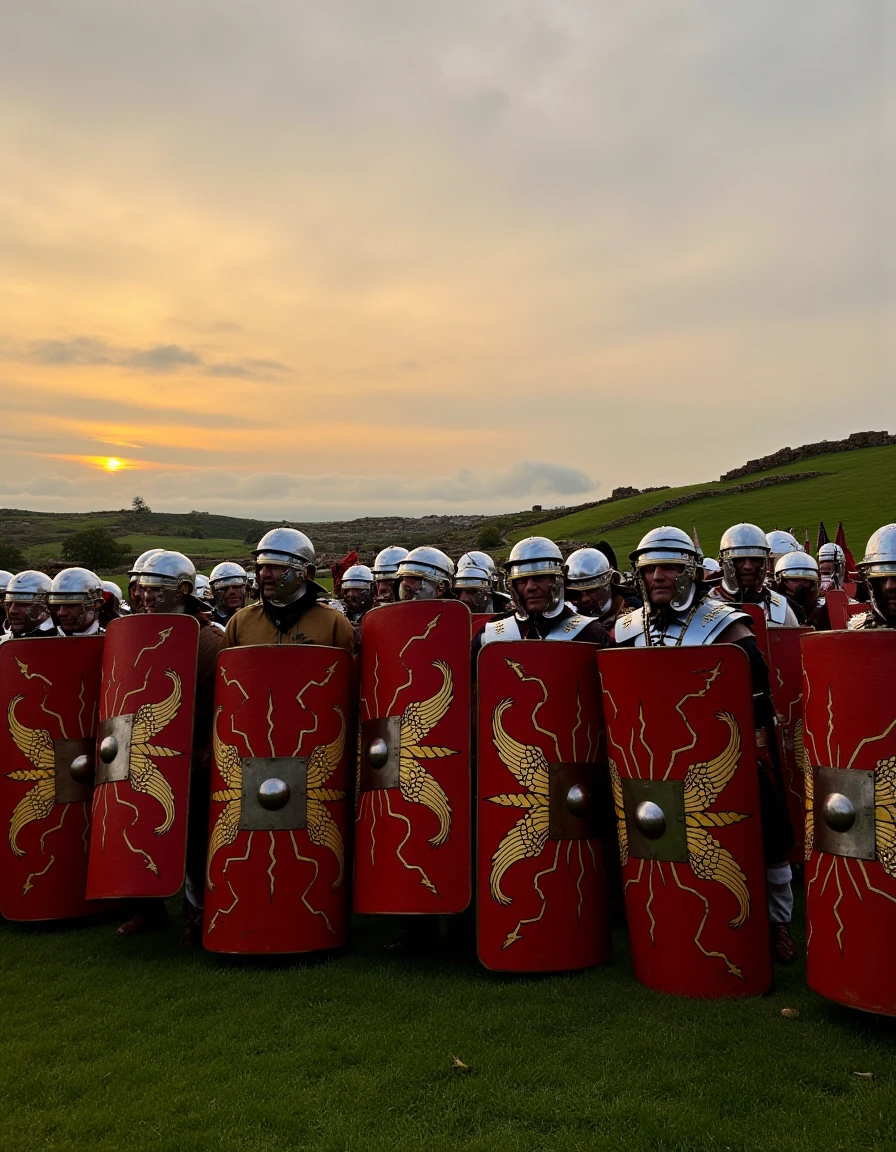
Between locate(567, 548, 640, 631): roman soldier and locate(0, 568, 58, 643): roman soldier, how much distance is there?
4.33 metres

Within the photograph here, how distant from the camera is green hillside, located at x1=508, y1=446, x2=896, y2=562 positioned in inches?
1400

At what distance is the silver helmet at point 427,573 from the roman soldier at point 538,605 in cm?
114

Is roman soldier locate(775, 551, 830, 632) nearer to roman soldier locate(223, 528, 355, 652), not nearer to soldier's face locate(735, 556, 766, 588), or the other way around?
soldier's face locate(735, 556, 766, 588)

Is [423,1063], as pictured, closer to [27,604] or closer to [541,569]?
[541,569]

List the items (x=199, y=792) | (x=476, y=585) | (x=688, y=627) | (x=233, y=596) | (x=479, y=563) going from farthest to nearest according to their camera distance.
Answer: (x=233, y=596)
(x=479, y=563)
(x=476, y=585)
(x=199, y=792)
(x=688, y=627)

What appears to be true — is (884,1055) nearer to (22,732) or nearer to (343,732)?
(343,732)

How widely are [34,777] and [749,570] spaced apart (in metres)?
5.68

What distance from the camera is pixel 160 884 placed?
17.4 ft

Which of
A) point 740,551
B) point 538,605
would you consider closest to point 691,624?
point 538,605

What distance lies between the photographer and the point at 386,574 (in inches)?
419

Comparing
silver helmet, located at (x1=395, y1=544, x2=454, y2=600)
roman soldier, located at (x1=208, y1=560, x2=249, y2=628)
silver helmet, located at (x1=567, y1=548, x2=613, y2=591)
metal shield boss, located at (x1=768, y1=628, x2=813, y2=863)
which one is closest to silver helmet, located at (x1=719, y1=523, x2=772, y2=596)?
silver helmet, located at (x1=567, y1=548, x2=613, y2=591)

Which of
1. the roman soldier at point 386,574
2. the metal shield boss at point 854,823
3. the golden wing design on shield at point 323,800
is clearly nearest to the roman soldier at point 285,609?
the golden wing design on shield at point 323,800

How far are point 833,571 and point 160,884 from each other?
1242cm

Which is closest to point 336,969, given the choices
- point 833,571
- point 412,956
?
point 412,956
